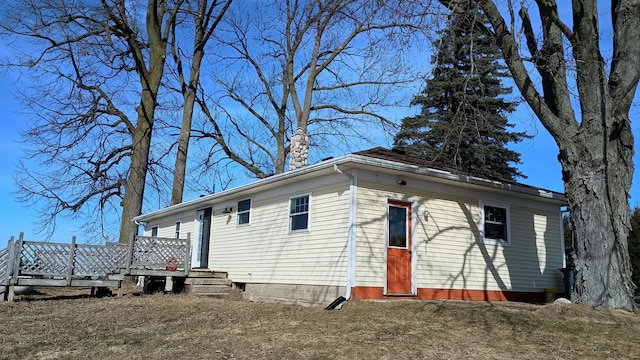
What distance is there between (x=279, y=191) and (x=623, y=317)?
7.30 metres

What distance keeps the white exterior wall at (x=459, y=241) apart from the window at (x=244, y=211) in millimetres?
4444

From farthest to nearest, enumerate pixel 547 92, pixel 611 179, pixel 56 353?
pixel 547 92, pixel 611 179, pixel 56 353

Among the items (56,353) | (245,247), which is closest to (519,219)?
(245,247)

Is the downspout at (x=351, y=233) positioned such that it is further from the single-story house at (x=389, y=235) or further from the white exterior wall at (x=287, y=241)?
the white exterior wall at (x=287, y=241)

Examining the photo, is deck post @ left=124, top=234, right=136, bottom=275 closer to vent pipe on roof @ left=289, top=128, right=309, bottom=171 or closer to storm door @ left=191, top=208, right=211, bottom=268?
storm door @ left=191, top=208, right=211, bottom=268

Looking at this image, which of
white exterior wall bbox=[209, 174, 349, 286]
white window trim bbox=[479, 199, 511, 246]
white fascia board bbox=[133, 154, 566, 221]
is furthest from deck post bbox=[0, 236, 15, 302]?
white window trim bbox=[479, 199, 511, 246]

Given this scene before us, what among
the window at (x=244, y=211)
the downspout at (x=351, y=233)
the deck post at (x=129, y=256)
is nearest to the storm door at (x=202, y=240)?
the window at (x=244, y=211)

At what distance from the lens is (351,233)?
944 cm

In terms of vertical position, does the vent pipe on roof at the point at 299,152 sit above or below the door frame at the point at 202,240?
above

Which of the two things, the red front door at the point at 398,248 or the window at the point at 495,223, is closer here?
the red front door at the point at 398,248

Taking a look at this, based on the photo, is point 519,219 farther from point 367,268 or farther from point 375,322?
point 375,322

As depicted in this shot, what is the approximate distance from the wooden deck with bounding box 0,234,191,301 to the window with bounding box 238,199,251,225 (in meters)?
1.69

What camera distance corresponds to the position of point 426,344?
6477mm

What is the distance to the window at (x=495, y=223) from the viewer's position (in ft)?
38.3
